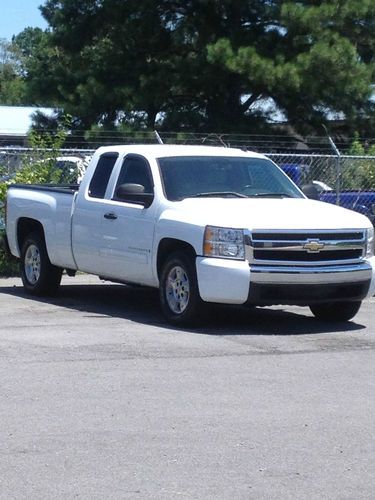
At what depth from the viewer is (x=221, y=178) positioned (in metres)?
12.4

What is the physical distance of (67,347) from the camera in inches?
410

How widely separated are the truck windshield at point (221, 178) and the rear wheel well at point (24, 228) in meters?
2.49

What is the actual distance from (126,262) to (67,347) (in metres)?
2.13

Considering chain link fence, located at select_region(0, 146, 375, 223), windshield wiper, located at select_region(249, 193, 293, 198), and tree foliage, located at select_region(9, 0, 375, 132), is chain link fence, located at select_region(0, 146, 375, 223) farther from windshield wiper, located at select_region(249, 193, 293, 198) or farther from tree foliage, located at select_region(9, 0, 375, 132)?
tree foliage, located at select_region(9, 0, 375, 132)

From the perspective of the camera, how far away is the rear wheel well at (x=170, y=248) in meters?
11.5

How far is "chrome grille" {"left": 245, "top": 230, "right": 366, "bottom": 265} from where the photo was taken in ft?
36.3

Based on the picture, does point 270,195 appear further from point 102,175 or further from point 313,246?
point 102,175

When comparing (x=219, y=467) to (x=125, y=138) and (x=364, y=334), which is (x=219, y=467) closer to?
(x=364, y=334)

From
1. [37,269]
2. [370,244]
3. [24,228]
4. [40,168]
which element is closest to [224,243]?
[370,244]

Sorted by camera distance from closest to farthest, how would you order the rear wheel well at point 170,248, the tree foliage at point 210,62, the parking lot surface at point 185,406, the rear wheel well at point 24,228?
1. the parking lot surface at point 185,406
2. the rear wheel well at point 170,248
3. the rear wheel well at point 24,228
4. the tree foliage at point 210,62

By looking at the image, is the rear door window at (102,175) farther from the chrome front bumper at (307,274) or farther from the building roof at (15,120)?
the building roof at (15,120)

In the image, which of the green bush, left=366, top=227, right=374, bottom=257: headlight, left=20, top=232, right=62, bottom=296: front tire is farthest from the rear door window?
the green bush

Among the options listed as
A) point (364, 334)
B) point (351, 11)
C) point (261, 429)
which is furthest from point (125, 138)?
point (261, 429)

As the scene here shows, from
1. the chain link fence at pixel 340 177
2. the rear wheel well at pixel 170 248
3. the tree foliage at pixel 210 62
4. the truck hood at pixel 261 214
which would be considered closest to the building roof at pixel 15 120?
the tree foliage at pixel 210 62
